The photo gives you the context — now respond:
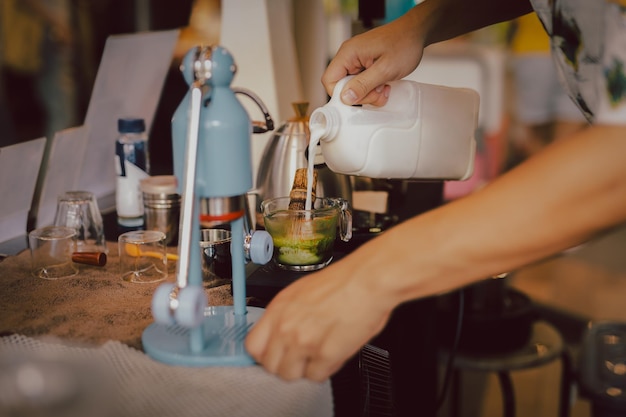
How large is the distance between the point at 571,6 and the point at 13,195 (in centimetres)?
97

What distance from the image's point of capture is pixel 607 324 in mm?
1560

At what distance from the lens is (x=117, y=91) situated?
147 centimetres

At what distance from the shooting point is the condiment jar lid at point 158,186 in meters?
1.21

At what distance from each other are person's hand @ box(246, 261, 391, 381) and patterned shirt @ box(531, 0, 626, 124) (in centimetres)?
30

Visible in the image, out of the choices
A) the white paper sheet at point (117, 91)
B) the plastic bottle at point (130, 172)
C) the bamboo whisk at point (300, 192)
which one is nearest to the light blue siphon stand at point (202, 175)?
the bamboo whisk at point (300, 192)

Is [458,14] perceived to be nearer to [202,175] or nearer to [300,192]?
[300,192]

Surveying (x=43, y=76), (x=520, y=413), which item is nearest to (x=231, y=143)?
(x=520, y=413)

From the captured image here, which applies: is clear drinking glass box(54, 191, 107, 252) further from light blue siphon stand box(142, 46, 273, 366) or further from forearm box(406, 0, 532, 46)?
forearm box(406, 0, 532, 46)

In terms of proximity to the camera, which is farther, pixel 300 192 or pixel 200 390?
pixel 300 192

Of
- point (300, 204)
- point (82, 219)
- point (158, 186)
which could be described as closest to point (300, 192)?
point (300, 204)

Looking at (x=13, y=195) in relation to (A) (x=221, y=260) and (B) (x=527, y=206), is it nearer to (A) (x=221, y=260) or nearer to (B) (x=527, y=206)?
(A) (x=221, y=260)

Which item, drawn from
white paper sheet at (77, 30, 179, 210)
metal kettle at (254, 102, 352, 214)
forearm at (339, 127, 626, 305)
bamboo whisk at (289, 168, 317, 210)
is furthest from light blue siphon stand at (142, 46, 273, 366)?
white paper sheet at (77, 30, 179, 210)

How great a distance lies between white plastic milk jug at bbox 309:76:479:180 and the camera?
101 centimetres

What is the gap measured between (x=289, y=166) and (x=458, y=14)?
1.34 ft
